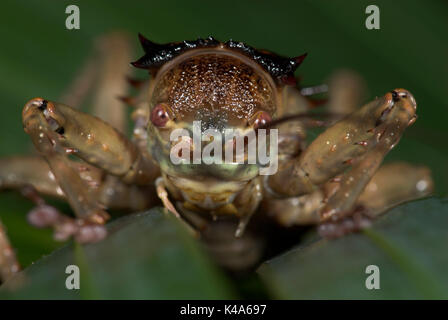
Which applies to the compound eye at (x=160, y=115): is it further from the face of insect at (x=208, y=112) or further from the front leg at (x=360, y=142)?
the front leg at (x=360, y=142)

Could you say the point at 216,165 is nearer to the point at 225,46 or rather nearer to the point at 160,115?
the point at 160,115

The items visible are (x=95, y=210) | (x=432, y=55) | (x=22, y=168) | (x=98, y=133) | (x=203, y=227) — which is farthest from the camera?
(x=432, y=55)

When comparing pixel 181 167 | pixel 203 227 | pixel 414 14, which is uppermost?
pixel 414 14

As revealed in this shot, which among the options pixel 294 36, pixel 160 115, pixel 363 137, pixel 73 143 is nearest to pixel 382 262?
pixel 363 137

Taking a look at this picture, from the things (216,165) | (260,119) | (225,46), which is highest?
(225,46)

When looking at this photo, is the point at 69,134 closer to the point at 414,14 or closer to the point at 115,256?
the point at 115,256

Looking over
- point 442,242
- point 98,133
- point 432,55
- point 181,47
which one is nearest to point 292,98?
point 181,47

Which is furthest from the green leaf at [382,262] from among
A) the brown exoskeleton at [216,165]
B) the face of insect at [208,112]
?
the face of insect at [208,112]
